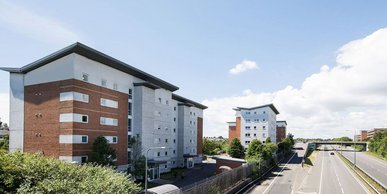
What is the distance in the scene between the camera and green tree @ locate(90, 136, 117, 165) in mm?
40750

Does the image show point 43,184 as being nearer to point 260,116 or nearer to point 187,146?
point 187,146

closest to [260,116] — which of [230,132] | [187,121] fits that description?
[230,132]

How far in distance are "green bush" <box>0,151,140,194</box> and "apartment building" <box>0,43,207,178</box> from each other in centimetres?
1443

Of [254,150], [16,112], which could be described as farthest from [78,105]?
[254,150]

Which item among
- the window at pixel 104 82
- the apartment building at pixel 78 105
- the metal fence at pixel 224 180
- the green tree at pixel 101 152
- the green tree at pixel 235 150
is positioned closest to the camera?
the metal fence at pixel 224 180

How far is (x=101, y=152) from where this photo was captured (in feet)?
136

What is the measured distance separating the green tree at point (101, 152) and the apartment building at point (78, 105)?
159 cm

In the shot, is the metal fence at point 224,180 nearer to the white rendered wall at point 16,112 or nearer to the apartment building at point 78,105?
the apartment building at point 78,105

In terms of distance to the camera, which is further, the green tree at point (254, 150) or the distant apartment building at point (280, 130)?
the distant apartment building at point (280, 130)

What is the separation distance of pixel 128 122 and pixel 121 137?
3.72 metres

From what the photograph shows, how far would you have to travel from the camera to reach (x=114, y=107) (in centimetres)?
4869

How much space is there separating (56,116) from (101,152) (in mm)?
8071

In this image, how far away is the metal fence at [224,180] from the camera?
32.7 meters

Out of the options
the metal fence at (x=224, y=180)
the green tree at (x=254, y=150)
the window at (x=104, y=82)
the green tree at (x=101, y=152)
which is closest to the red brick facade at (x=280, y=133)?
the green tree at (x=254, y=150)
